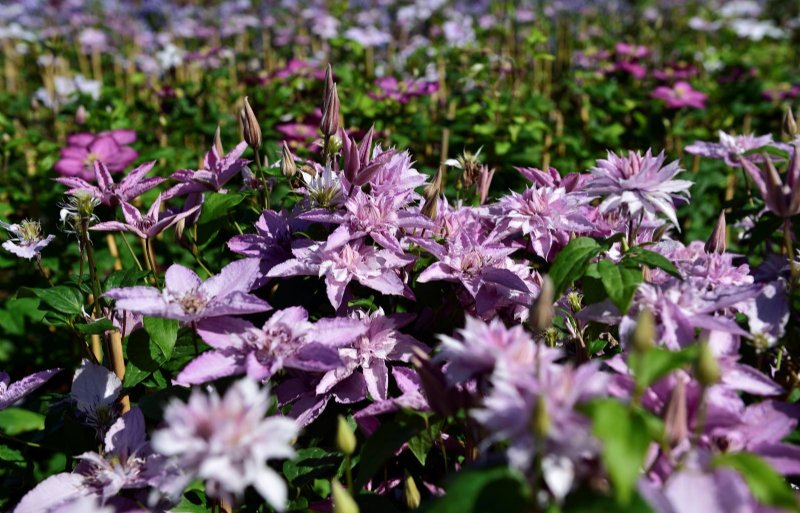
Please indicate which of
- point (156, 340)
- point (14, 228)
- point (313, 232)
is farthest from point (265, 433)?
point (14, 228)

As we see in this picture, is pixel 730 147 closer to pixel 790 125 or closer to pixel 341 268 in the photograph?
pixel 790 125

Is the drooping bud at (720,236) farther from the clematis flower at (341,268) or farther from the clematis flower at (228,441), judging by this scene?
the clematis flower at (228,441)

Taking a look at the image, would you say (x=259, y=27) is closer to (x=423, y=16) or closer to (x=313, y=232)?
(x=423, y=16)

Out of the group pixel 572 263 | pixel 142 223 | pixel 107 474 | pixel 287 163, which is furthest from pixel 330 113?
pixel 107 474

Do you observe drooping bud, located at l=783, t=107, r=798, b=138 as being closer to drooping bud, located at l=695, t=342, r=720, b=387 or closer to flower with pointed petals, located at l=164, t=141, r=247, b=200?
drooping bud, located at l=695, t=342, r=720, b=387

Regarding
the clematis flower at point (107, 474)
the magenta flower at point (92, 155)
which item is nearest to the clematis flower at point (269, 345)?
the clematis flower at point (107, 474)

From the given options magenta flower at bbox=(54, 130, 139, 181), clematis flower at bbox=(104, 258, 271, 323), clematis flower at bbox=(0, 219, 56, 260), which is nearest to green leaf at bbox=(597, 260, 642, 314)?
clematis flower at bbox=(104, 258, 271, 323)
